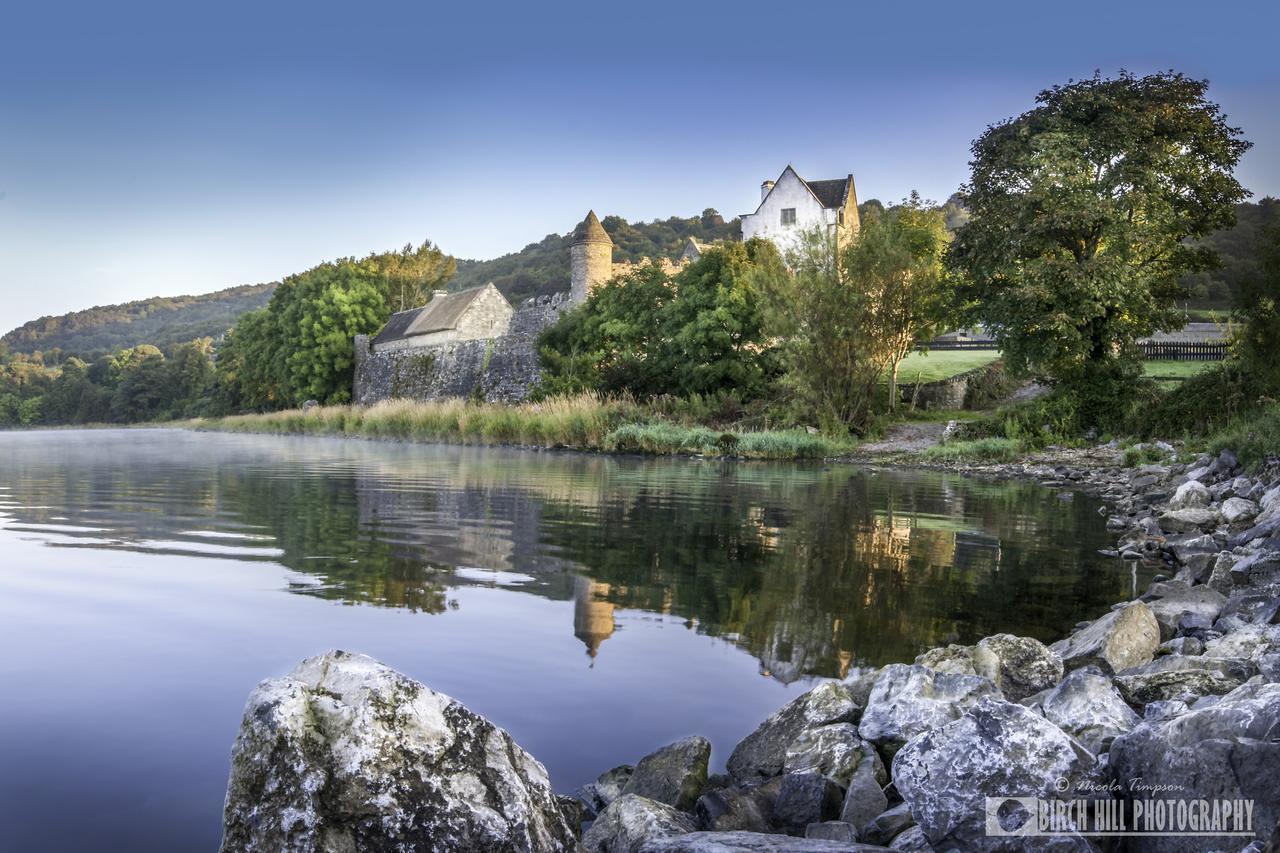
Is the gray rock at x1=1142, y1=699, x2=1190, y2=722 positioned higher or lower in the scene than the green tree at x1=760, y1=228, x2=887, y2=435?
lower

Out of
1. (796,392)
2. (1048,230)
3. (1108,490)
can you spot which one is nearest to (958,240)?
(1048,230)

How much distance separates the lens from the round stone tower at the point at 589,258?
61.5 meters

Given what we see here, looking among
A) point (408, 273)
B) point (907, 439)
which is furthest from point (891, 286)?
point (408, 273)

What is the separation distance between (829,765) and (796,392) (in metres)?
25.4

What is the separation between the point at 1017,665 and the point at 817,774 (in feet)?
5.91

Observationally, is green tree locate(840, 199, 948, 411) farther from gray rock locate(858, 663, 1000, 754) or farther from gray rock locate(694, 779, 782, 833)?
gray rock locate(694, 779, 782, 833)

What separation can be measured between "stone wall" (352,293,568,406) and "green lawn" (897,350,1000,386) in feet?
48.9

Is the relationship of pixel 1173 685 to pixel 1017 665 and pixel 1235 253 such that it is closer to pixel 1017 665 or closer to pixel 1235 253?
pixel 1017 665

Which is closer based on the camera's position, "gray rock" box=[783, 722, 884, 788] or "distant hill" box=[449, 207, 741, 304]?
"gray rock" box=[783, 722, 884, 788]

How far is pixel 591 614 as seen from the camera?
6.55 m

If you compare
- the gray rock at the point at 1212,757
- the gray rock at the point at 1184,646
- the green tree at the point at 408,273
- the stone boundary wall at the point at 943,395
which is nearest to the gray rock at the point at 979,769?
the gray rock at the point at 1212,757

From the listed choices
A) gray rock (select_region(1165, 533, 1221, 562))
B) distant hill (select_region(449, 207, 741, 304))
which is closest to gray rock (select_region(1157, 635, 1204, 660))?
gray rock (select_region(1165, 533, 1221, 562))

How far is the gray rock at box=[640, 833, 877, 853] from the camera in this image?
2.65 metres

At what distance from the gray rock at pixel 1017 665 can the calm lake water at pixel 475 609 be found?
769 millimetres
